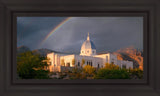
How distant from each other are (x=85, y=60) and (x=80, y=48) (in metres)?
0.17

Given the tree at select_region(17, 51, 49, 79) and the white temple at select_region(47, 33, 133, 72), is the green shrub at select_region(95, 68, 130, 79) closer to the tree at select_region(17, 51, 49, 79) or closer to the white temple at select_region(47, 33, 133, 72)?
the white temple at select_region(47, 33, 133, 72)

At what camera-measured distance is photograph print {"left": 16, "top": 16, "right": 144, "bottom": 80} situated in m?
1.58

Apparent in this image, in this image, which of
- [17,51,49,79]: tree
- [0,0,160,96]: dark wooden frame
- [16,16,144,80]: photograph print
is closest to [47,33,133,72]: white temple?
[16,16,144,80]: photograph print

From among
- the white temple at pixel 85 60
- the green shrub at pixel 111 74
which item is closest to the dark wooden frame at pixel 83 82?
the green shrub at pixel 111 74

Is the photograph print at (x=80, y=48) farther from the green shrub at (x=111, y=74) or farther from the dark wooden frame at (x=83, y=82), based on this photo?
the dark wooden frame at (x=83, y=82)

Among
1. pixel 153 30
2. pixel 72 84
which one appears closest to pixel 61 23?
pixel 72 84

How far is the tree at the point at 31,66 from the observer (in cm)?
155

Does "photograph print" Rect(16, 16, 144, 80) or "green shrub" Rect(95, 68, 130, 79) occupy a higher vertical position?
"photograph print" Rect(16, 16, 144, 80)

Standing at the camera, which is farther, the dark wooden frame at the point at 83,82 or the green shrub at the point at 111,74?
the green shrub at the point at 111,74

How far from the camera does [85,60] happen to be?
169 centimetres

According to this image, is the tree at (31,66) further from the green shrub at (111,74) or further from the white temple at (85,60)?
the green shrub at (111,74)

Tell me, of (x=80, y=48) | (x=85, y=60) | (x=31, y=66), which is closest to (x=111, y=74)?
(x=85, y=60)

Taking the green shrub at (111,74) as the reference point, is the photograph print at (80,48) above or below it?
above

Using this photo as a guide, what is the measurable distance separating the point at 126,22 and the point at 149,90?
0.81m
